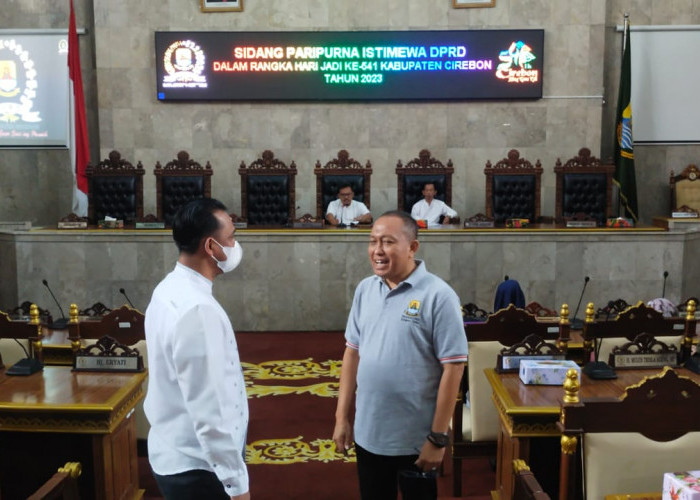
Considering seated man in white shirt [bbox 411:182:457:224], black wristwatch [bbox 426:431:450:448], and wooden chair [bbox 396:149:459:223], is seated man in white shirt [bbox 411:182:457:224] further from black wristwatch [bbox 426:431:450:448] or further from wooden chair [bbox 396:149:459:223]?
black wristwatch [bbox 426:431:450:448]

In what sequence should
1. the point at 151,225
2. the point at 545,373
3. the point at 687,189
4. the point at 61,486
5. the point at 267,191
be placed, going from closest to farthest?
the point at 61,486, the point at 545,373, the point at 151,225, the point at 267,191, the point at 687,189

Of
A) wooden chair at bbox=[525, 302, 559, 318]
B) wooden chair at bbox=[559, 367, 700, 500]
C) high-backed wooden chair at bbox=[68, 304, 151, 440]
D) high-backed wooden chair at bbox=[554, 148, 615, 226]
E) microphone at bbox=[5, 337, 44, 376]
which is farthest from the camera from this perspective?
high-backed wooden chair at bbox=[554, 148, 615, 226]

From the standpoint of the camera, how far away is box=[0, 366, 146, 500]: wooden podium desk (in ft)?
7.74

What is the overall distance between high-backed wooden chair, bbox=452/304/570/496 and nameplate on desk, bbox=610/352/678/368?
23 cm

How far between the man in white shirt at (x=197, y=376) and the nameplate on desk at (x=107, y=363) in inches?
43.3

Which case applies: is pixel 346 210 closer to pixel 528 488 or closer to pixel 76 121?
pixel 76 121

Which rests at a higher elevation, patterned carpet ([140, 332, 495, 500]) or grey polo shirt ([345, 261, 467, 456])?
grey polo shirt ([345, 261, 467, 456])

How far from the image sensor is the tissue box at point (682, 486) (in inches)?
57.0

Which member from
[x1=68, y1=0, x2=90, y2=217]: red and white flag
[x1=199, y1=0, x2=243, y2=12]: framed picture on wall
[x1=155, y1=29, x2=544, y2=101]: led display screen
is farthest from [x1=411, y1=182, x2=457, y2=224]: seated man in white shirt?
[x1=68, y1=0, x2=90, y2=217]: red and white flag

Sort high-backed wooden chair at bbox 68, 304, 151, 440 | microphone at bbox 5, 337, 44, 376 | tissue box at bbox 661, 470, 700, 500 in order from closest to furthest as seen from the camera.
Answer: tissue box at bbox 661, 470, 700, 500 < microphone at bbox 5, 337, 44, 376 < high-backed wooden chair at bbox 68, 304, 151, 440

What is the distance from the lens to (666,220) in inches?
253

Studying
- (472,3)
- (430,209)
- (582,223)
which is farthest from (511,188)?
(472,3)

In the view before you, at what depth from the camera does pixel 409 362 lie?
1.92 m

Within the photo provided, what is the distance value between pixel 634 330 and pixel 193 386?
7.33 feet
